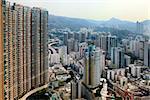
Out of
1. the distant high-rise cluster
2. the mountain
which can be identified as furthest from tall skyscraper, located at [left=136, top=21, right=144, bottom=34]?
the distant high-rise cluster

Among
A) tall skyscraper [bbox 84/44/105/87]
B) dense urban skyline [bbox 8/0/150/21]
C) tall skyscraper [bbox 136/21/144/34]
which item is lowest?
tall skyscraper [bbox 84/44/105/87]

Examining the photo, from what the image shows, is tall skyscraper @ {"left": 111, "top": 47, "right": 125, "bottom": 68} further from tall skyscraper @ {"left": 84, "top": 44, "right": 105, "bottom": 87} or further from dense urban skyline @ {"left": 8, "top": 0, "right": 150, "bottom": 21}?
dense urban skyline @ {"left": 8, "top": 0, "right": 150, "bottom": 21}

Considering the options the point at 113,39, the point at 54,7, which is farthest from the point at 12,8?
the point at 113,39

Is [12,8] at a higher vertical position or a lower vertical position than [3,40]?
higher

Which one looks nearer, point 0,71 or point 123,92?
point 0,71

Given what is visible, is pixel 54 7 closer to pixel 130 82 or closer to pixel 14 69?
pixel 14 69

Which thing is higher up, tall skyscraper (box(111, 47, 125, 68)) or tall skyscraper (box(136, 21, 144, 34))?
tall skyscraper (box(136, 21, 144, 34))
